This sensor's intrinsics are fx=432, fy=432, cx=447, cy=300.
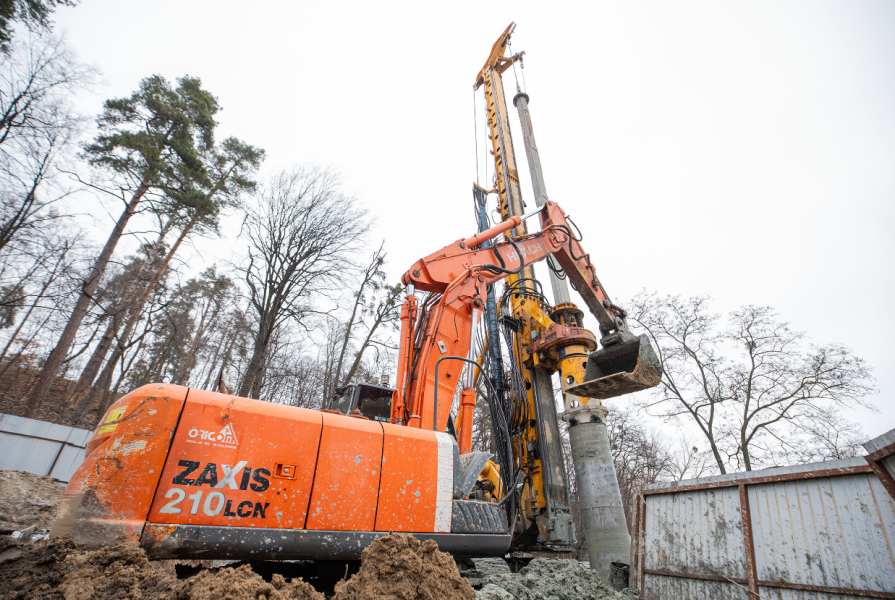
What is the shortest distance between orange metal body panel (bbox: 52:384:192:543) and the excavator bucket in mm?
5182

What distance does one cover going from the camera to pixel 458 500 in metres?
4.34

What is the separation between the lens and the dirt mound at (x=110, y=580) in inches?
92.0

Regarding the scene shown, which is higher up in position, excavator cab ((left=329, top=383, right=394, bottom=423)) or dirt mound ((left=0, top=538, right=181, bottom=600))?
excavator cab ((left=329, top=383, right=394, bottom=423))

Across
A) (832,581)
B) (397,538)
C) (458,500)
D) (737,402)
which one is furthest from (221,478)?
(737,402)

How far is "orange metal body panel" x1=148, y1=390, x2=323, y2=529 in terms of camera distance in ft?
10.3

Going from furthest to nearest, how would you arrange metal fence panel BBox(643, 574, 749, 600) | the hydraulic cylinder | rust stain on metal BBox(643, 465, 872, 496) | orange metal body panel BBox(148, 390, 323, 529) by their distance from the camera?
the hydraulic cylinder < metal fence panel BBox(643, 574, 749, 600) < rust stain on metal BBox(643, 465, 872, 496) < orange metal body panel BBox(148, 390, 323, 529)

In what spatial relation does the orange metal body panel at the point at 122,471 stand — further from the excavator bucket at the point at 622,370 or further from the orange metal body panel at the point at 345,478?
the excavator bucket at the point at 622,370

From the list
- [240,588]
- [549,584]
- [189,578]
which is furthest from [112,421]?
[549,584]

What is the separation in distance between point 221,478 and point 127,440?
0.70 meters

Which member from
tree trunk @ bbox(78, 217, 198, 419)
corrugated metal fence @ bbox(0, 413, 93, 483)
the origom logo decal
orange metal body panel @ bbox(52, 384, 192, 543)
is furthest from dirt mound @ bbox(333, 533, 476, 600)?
tree trunk @ bbox(78, 217, 198, 419)

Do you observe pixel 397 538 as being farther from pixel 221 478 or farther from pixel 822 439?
pixel 822 439

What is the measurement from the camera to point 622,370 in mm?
6492

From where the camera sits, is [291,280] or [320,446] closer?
[320,446]

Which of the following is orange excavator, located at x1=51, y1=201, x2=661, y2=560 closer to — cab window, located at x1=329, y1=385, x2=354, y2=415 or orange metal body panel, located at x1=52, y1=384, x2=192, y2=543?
orange metal body panel, located at x1=52, y1=384, x2=192, y2=543
